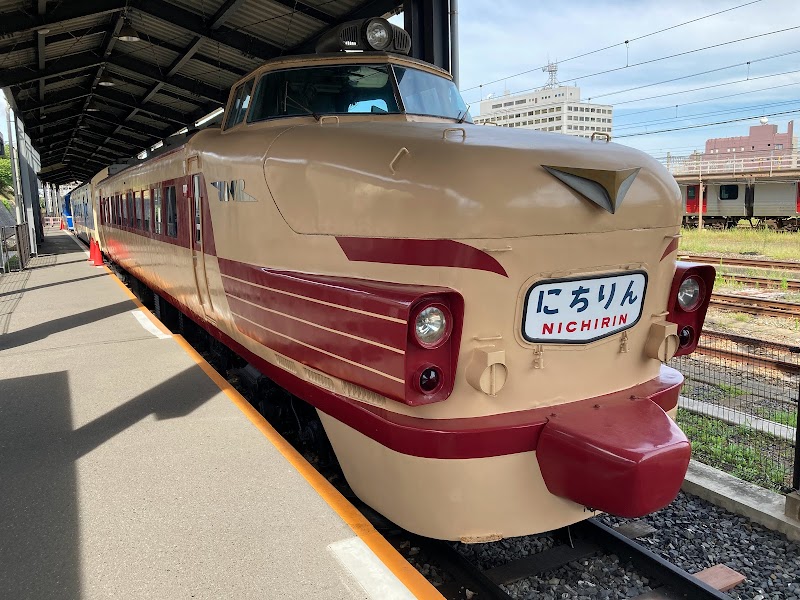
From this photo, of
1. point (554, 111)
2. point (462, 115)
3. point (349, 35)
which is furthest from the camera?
point (554, 111)

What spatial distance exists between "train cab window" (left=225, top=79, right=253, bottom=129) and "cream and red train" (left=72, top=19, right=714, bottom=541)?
3.76 ft

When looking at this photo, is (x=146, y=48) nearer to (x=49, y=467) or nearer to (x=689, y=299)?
(x=49, y=467)

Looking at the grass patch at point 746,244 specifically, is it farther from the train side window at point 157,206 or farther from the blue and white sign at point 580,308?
the blue and white sign at point 580,308

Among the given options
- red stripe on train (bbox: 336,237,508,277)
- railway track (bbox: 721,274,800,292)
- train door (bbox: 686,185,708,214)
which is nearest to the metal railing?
train door (bbox: 686,185,708,214)

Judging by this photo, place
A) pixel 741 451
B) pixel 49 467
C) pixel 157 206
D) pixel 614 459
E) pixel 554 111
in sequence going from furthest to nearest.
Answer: pixel 554 111
pixel 157 206
pixel 741 451
pixel 49 467
pixel 614 459

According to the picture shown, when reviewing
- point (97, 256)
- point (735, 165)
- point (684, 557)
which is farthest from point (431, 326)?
point (735, 165)

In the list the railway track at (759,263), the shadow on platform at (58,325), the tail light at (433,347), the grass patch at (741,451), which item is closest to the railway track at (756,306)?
the railway track at (759,263)

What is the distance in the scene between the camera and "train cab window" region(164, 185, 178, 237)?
19.2 ft

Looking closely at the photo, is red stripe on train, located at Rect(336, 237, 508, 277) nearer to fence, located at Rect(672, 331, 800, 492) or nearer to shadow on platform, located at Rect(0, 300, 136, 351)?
fence, located at Rect(672, 331, 800, 492)

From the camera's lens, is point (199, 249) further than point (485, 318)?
Yes

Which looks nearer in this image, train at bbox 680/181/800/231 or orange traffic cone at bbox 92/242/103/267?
orange traffic cone at bbox 92/242/103/267

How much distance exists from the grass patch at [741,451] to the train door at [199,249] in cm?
395

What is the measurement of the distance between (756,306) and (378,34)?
8.42 metres

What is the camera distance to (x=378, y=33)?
498 cm
